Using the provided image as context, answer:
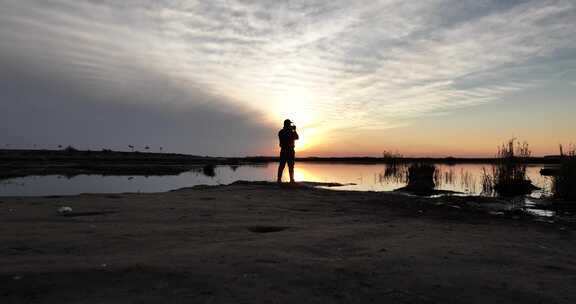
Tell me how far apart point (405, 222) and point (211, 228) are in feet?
11.5

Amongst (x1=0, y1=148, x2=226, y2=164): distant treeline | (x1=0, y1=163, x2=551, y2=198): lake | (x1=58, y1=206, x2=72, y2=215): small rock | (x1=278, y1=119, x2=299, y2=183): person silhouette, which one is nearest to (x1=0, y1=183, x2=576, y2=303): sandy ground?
(x1=58, y1=206, x2=72, y2=215): small rock

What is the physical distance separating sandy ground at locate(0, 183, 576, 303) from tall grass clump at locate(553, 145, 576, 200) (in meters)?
8.23

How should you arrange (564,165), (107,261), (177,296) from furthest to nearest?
1. (564,165)
2. (107,261)
3. (177,296)

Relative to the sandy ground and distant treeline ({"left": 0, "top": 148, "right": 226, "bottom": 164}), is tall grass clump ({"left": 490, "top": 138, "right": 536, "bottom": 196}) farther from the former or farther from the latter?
distant treeline ({"left": 0, "top": 148, "right": 226, "bottom": 164})

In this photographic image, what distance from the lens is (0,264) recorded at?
12.3 feet

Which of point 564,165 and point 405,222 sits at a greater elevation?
point 564,165

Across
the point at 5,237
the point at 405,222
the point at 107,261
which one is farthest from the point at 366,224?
the point at 5,237

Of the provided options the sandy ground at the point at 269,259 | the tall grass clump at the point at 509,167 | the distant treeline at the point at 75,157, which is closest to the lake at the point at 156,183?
the tall grass clump at the point at 509,167

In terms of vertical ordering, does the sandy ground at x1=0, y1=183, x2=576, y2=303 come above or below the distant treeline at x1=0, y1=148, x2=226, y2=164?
below

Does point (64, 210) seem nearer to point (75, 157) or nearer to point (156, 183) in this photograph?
point (156, 183)

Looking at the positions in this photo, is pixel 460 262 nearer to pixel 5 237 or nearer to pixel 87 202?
pixel 5 237

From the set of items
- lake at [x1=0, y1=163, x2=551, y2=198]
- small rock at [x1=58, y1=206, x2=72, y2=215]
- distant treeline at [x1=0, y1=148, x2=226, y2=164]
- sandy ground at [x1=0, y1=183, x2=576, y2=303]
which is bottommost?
lake at [x1=0, y1=163, x2=551, y2=198]

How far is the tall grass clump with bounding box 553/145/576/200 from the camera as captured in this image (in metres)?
14.4

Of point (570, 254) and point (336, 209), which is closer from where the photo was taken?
point (570, 254)
